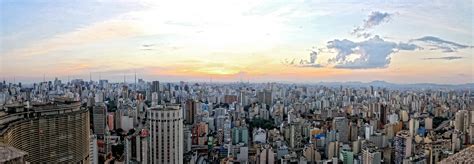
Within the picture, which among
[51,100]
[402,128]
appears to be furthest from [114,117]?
[402,128]

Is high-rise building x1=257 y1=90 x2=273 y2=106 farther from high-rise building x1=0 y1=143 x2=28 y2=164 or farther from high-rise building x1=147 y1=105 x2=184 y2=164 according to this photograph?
high-rise building x1=0 y1=143 x2=28 y2=164

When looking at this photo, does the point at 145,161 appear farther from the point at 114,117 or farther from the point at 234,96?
the point at 234,96

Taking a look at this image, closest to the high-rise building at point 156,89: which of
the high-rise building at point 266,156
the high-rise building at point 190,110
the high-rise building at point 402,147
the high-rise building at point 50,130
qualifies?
the high-rise building at point 190,110

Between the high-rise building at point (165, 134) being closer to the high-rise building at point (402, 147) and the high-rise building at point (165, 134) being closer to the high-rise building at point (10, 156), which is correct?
the high-rise building at point (10, 156)

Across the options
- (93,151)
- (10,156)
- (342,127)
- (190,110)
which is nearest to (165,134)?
Result: (93,151)

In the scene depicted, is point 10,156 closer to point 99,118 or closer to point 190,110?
point 99,118

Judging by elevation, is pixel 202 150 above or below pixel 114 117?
below
